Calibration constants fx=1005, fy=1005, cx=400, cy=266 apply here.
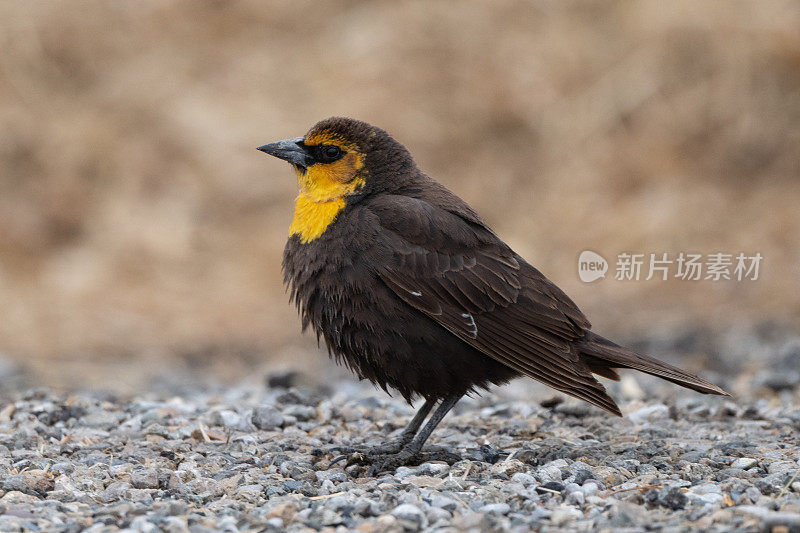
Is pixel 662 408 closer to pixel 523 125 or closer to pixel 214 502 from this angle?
pixel 214 502

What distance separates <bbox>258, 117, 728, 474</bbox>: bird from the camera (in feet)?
15.1

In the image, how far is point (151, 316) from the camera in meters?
9.59

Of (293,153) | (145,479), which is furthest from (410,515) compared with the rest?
(293,153)

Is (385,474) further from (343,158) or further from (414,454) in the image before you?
(343,158)

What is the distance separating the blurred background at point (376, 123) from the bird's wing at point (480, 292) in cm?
453

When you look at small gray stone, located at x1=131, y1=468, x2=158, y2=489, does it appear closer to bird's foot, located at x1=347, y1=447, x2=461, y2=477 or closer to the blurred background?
bird's foot, located at x1=347, y1=447, x2=461, y2=477

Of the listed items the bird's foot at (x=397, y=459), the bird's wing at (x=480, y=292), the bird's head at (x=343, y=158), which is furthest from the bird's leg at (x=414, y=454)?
the bird's head at (x=343, y=158)

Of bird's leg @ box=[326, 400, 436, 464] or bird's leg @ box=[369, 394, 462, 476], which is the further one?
bird's leg @ box=[326, 400, 436, 464]

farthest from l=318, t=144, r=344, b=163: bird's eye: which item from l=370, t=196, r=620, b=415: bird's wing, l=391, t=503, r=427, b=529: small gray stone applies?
l=391, t=503, r=427, b=529: small gray stone

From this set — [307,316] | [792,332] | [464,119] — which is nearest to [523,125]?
[464,119]

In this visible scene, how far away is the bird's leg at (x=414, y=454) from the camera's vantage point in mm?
4691

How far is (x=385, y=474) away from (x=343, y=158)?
160 centimetres

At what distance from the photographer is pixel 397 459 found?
470cm

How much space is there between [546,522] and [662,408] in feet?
8.10
